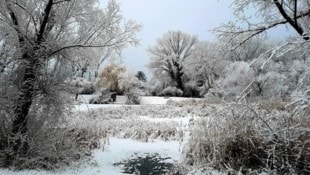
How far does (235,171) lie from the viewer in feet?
19.8

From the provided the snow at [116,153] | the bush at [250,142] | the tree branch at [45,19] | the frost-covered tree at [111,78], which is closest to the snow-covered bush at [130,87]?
the frost-covered tree at [111,78]

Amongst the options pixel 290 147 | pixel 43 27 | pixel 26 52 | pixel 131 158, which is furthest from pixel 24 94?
pixel 290 147

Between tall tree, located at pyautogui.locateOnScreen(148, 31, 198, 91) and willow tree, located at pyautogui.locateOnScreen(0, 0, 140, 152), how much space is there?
36.6 metres

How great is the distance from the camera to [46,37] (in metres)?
7.22

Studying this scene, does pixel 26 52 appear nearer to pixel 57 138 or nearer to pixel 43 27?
pixel 43 27

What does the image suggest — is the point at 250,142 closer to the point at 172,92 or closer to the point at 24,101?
the point at 24,101

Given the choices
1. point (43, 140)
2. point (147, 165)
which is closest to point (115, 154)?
point (147, 165)

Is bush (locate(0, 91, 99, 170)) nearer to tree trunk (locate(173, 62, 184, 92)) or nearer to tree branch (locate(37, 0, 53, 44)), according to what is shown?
tree branch (locate(37, 0, 53, 44))

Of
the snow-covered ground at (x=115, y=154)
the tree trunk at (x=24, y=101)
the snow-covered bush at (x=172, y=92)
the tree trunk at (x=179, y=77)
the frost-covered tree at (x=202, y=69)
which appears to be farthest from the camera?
the tree trunk at (x=179, y=77)

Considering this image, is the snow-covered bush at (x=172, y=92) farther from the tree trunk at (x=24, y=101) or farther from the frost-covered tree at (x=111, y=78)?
the tree trunk at (x=24, y=101)

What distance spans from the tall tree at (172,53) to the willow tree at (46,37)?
120 feet

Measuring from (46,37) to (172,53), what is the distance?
4100 cm

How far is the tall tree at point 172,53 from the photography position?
45.8 meters

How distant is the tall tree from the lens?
4585cm
